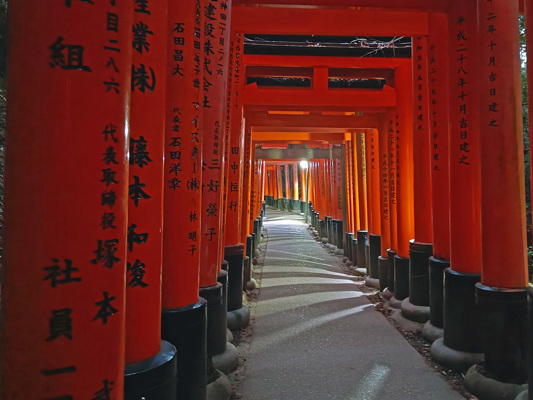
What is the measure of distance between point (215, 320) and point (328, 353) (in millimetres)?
1264

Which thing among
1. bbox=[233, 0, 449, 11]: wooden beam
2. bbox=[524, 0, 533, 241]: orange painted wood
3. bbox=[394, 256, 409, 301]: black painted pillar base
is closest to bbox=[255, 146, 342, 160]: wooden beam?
bbox=[394, 256, 409, 301]: black painted pillar base

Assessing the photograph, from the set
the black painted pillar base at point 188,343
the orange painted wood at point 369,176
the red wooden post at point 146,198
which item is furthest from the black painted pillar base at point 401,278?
the red wooden post at point 146,198

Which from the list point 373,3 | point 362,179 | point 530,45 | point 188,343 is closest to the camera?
point 188,343

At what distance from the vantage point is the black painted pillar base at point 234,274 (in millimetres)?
4379

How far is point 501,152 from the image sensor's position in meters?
2.67

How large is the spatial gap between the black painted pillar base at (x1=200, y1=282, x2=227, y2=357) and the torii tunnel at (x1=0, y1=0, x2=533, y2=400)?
2 centimetres

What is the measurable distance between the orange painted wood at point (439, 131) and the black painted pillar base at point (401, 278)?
124 centimetres

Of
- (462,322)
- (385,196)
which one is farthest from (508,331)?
(385,196)

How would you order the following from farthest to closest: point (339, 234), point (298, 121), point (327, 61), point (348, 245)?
1. point (339, 234)
2. point (348, 245)
3. point (298, 121)
4. point (327, 61)

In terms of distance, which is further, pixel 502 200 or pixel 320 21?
pixel 320 21

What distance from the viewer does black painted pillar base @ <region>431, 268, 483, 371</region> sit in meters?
3.10

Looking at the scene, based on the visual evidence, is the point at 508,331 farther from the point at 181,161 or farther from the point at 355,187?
the point at 355,187

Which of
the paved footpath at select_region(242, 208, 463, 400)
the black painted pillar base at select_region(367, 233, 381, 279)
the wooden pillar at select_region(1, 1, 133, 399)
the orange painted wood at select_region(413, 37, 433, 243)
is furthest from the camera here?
the black painted pillar base at select_region(367, 233, 381, 279)

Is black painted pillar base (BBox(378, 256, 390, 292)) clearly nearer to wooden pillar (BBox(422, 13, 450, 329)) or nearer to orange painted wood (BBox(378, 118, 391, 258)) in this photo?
orange painted wood (BBox(378, 118, 391, 258))
